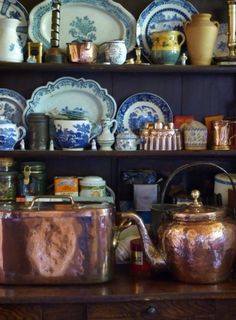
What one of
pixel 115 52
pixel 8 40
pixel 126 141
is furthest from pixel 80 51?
pixel 126 141

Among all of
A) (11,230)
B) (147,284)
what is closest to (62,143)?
(11,230)

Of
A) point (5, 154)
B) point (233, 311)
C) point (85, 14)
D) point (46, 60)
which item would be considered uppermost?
point (85, 14)

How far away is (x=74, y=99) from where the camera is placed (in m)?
1.97

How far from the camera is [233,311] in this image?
59.6 inches

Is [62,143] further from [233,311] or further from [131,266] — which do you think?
[233,311]

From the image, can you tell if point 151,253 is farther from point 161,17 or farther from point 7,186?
point 161,17

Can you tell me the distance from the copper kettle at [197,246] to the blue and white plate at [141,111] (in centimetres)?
47

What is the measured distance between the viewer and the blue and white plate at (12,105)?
1949 mm

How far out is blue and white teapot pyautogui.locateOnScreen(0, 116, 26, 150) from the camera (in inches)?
71.9

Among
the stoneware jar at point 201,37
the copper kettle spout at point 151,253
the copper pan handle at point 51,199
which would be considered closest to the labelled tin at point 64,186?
the copper pan handle at point 51,199

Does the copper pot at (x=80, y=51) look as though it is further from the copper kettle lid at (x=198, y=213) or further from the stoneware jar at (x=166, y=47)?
the copper kettle lid at (x=198, y=213)

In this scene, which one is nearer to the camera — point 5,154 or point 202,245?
point 202,245

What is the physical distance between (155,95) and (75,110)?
0.99 ft

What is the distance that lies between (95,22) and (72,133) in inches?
17.1
